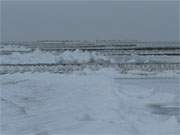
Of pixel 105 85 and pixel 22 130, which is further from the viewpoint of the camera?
pixel 105 85

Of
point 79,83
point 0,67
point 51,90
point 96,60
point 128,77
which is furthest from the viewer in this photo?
point 96,60

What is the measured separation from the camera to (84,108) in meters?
7.71

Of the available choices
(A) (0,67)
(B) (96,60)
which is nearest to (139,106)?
(A) (0,67)

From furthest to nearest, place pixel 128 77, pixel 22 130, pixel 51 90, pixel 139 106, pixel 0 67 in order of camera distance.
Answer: pixel 0 67
pixel 128 77
pixel 51 90
pixel 139 106
pixel 22 130

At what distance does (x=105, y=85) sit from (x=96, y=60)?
1068cm

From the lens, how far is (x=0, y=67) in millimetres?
18906

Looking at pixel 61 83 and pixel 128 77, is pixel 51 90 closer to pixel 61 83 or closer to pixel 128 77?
pixel 61 83

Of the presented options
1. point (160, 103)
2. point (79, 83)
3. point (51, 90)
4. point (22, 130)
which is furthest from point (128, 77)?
point (22, 130)

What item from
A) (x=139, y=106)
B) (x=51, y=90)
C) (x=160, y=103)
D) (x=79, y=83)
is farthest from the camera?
(x=79, y=83)

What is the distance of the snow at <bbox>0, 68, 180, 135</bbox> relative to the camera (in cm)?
612

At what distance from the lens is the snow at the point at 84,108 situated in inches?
241

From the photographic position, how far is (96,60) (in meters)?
21.8

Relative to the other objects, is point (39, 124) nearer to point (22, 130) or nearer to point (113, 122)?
point (22, 130)

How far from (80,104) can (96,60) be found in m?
13.7
